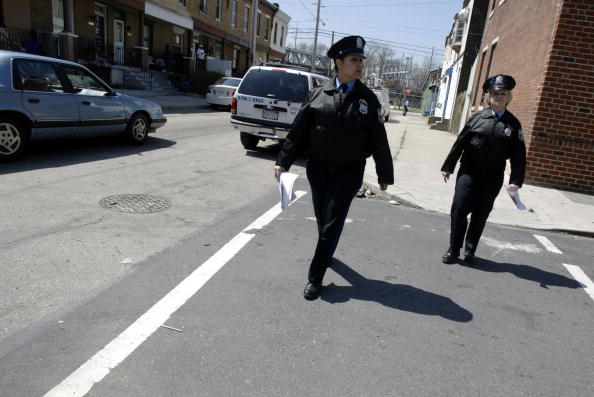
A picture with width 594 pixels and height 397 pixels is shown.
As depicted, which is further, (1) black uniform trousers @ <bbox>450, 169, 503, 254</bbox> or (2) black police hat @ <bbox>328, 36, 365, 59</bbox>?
(1) black uniform trousers @ <bbox>450, 169, 503, 254</bbox>

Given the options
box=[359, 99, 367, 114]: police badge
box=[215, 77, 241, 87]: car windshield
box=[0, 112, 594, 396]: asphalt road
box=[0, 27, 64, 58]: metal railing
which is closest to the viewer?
box=[0, 112, 594, 396]: asphalt road

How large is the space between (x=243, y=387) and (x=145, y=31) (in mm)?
27521

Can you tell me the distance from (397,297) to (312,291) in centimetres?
75

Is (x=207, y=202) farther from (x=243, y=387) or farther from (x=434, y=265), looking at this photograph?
(x=243, y=387)

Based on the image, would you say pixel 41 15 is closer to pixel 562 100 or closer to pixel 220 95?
pixel 220 95

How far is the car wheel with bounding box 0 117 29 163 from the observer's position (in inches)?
271

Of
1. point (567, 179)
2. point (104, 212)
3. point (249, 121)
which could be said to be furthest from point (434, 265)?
point (249, 121)

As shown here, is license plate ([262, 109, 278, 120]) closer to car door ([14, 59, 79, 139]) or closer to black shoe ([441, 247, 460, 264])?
car door ([14, 59, 79, 139])

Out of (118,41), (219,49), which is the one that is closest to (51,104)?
(118,41)

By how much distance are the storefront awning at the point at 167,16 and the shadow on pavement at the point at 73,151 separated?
1588 cm

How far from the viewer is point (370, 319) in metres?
3.38

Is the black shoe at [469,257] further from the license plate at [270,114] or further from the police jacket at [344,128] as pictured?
the license plate at [270,114]

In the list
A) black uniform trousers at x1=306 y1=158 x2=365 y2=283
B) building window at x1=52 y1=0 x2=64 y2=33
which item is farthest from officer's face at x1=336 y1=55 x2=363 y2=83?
building window at x1=52 y1=0 x2=64 y2=33

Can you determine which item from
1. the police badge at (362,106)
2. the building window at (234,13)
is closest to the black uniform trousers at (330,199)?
the police badge at (362,106)
